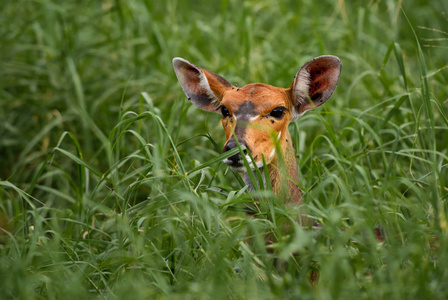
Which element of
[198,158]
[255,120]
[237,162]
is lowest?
[198,158]

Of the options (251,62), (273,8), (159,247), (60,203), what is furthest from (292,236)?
(273,8)

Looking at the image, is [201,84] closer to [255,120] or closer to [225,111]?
[225,111]

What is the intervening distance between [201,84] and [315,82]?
1.96ft

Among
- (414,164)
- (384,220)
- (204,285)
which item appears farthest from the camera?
(414,164)

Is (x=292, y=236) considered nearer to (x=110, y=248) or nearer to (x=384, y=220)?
(x=384, y=220)

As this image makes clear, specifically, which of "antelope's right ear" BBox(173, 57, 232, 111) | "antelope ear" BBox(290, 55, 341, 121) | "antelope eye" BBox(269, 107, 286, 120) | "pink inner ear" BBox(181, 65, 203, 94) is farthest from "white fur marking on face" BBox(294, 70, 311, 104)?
"pink inner ear" BBox(181, 65, 203, 94)

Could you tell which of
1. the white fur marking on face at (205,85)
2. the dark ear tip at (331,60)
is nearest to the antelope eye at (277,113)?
the dark ear tip at (331,60)

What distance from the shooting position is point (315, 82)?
133 inches

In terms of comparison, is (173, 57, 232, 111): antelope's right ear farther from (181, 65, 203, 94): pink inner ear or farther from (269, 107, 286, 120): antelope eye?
(269, 107, 286, 120): antelope eye

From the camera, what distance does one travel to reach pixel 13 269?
2.57 metres

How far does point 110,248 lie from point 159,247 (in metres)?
0.24

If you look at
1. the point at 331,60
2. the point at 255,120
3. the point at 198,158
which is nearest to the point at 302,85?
the point at 331,60

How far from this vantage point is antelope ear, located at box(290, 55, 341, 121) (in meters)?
3.30

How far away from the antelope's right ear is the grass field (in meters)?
0.16
